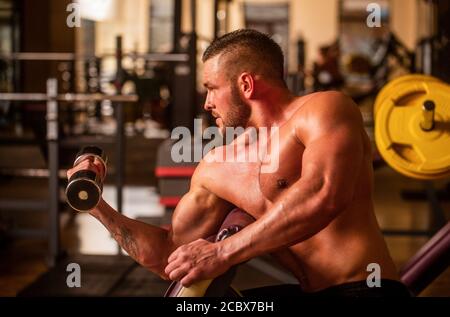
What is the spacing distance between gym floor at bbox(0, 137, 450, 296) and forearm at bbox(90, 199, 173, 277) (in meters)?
1.85

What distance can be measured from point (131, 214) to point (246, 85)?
12.4 feet

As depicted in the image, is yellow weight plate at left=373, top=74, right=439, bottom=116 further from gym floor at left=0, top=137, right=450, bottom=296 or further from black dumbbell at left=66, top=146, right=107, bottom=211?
gym floor at left=0, top=137, right=450, bottom=296

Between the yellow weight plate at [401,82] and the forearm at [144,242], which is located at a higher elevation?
the yellow weight plate at [401,82]

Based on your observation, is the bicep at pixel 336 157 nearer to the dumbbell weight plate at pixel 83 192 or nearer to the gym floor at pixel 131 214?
the dumbbell weight plate at pixel 83 192

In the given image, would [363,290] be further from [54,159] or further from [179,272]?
[54,159]

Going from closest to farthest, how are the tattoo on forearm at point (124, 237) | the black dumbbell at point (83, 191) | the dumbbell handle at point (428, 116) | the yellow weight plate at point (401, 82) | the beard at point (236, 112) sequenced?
the black dumbbell at point (83, 191)
the beard at point (236, 112)
the tattoo on forearm at point (124, 237)
the dumbbell handle at point (428, 116)
the yellow weight plate at point (401, 82)

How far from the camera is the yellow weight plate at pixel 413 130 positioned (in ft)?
6.40

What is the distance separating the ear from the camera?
134 centimetres

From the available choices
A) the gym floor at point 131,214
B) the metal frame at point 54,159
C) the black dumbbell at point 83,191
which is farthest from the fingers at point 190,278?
the metal frame at point 54,159

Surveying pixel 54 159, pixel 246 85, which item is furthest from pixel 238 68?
pixel 54 159

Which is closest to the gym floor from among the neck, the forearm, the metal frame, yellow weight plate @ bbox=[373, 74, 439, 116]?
the metal frame

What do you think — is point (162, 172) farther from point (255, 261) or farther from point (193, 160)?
point (255, 261)

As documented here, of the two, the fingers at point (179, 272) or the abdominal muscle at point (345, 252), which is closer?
the fingers at point (179, 272)

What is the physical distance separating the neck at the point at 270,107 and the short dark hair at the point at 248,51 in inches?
1.9
